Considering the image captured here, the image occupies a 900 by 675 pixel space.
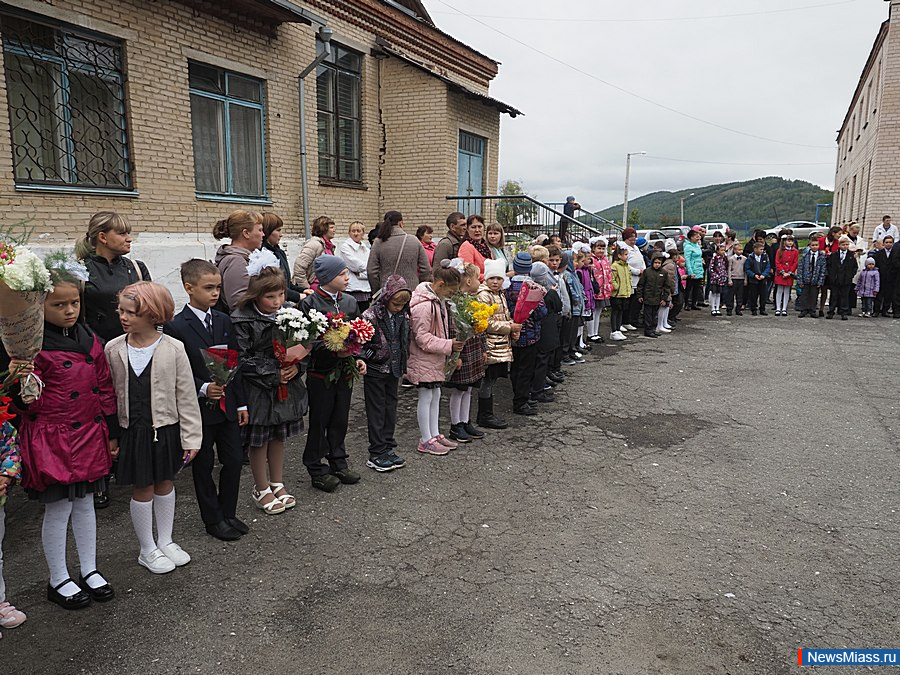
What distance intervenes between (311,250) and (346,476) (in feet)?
10.5

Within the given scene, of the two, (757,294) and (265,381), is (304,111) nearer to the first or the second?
(265,381)

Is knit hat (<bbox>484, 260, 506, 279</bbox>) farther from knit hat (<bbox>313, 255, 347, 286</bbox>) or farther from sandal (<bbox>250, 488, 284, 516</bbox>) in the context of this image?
sandal (<bbox>250, 488, 284, 516</bbox>)

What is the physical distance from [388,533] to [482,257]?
4406 millimetres

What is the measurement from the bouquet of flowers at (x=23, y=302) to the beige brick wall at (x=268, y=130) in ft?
17.4

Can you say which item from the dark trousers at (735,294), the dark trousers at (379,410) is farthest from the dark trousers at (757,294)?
the dark trousers at (379,410)

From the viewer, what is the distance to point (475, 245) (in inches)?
313

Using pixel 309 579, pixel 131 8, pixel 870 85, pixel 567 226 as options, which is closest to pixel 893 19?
pixel 870 85

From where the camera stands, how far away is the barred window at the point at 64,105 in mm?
7359

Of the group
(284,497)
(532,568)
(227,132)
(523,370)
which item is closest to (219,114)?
(227,132)

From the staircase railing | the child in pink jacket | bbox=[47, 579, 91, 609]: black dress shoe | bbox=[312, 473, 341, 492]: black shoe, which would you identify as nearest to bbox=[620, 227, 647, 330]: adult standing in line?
the staircase railing

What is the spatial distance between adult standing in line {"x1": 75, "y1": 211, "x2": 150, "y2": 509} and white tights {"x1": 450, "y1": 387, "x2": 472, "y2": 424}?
2.84 m

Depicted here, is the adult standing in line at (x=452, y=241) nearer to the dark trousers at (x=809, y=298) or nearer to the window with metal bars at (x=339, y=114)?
the window with metal bars at (x=339, y=114)

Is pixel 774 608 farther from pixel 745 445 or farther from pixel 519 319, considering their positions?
pixel 519 319

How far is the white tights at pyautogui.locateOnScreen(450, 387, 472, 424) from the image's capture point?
19.4ft
